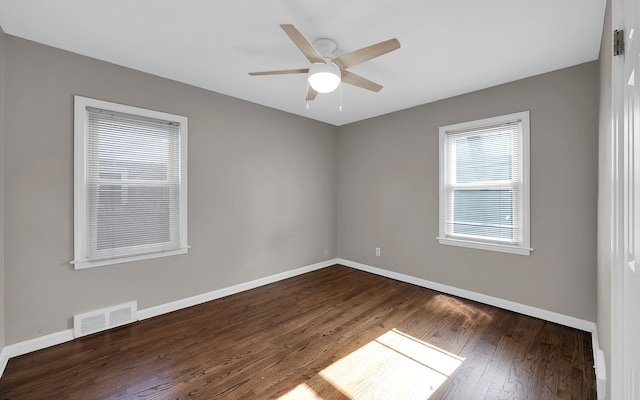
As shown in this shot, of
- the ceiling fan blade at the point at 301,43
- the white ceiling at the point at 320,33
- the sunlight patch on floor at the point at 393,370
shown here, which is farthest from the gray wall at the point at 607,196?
the ceiling fan blade at the point at 301,43

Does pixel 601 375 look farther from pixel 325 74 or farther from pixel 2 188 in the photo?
pixel 2 188

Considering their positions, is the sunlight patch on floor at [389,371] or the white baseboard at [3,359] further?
the white baseboard at [3,359]

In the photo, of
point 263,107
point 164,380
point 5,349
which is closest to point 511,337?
point 164,380

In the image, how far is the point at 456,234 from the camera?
3496 mm

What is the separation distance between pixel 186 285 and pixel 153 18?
8.71 ft

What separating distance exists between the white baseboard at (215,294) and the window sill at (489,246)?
2.18 meters

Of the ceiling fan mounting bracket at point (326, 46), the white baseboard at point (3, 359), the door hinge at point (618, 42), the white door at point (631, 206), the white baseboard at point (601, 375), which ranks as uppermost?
the ceiling fan mounting bracket at point (326, 46)

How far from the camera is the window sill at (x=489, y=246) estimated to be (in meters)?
2.93

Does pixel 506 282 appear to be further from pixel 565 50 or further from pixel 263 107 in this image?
pixel 263 107

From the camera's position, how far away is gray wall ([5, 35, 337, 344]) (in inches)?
87.9

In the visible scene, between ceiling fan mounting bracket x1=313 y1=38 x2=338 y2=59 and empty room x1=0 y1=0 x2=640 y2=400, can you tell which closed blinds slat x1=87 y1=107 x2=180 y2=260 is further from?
ceiling fan mounting bracket x1=313 y1=38 x2=338 y2=59

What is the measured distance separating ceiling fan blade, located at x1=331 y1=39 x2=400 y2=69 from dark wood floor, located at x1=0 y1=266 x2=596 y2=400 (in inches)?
92.9

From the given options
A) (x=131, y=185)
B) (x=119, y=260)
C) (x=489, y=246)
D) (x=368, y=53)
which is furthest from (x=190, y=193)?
(x=489, y=246)

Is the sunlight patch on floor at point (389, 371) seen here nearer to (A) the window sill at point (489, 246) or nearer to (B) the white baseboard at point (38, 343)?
(A) the window sill at point (489, 246)
